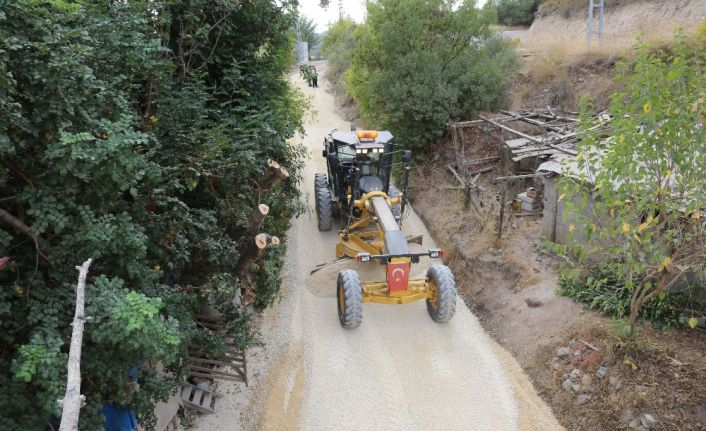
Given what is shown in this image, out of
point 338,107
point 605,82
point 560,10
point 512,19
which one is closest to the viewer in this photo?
point 605,82

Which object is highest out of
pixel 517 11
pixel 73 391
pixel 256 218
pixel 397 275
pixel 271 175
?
pixel 517 11

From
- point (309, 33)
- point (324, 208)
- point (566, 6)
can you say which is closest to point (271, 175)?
point (324, 208)

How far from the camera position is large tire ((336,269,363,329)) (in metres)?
8.47

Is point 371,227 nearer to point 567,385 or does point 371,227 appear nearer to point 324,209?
point 324,209

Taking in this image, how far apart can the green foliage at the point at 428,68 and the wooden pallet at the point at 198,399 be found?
1139 centimetres

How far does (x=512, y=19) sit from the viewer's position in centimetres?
3444

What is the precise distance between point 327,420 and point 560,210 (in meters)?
6.41

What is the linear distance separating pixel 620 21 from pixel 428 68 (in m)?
14.3

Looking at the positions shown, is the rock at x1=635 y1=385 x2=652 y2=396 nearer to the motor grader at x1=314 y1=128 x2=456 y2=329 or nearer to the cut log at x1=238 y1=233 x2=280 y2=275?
the motor grader at x1=314 y1=128 x2=456 y2=329

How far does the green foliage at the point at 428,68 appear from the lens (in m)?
16.3

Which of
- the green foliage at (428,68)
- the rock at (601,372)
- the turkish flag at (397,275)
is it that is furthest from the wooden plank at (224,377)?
the green foliage at (428,68)

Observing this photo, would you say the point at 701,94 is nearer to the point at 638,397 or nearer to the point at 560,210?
the point at 638,397

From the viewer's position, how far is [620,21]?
2477 centimetres

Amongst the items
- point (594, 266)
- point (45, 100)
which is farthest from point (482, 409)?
point (45, 100)
